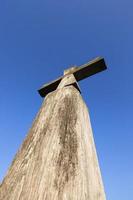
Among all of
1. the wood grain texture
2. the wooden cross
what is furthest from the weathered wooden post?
the wooden cross

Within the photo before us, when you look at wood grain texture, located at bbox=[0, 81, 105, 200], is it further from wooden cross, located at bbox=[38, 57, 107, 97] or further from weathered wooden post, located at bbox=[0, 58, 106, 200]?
wooden cross, located at bbox=[38, 57, 107, 97]

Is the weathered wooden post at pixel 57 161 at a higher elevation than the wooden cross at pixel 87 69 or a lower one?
lower

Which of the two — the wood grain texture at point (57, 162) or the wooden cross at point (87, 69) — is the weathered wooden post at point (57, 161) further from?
the wooden cross at point (87, 69)

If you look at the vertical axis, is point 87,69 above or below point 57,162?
above

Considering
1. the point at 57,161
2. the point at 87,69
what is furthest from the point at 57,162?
the point at 87,69

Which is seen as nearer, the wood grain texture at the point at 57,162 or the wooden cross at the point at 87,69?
the wood grain texture at the point at 57,162

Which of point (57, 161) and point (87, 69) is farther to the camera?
point (87, 69)

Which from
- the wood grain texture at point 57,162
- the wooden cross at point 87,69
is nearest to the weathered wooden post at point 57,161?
the wood grain texture at point 57,162

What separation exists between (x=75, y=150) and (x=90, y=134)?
0.31 meters

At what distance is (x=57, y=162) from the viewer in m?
1.10

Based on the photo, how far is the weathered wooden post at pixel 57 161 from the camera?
0.99 meters

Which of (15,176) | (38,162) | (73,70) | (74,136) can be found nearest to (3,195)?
(15,176)

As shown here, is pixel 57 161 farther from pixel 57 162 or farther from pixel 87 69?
pixel 87 69

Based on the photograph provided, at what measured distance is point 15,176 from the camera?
3.68 ft
